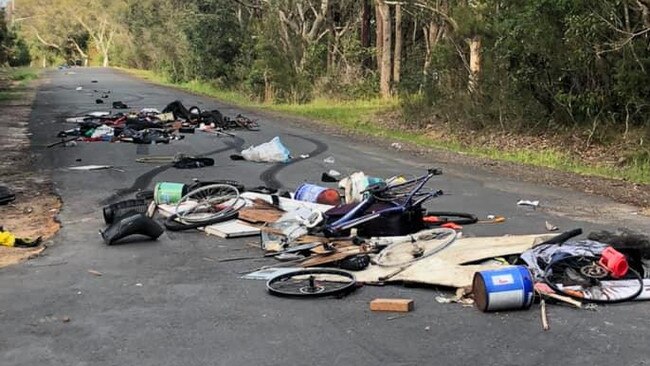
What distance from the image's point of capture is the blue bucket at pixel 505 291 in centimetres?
565

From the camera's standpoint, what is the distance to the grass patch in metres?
13.6

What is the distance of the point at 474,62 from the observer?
1964 cm

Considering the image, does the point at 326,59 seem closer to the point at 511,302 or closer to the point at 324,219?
the point at 324,219

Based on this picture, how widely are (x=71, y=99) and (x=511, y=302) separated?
1191 inches

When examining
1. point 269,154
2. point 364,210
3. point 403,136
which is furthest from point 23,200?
point 403,136

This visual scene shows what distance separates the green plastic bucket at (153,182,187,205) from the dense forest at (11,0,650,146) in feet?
28.4

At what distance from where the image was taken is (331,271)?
22.0 ft

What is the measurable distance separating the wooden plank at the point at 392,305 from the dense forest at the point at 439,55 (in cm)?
999

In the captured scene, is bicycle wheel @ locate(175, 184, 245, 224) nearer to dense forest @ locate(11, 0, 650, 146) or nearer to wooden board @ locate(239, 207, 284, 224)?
wooden board @ locate(239, 207, 284, 224)

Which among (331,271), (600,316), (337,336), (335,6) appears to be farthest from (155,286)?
(335,6)

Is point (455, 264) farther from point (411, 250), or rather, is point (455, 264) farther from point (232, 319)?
point (232, 319)

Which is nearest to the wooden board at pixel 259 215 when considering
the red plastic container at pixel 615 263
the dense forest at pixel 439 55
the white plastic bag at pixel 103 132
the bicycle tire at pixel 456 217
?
the bicycle tire at pixel 456 217

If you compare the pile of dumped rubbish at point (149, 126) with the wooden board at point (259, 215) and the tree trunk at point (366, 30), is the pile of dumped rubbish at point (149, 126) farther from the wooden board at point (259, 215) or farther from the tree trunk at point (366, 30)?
the tree trunk at point (366, 30)

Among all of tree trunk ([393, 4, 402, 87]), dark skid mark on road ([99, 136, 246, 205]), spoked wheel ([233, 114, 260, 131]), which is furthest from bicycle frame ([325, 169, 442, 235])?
tree trunk ([393, 4, 402, 87])
